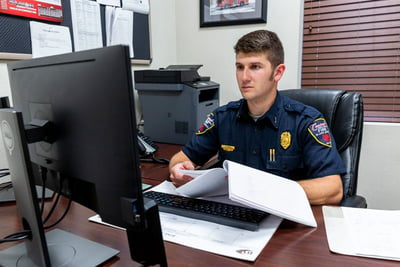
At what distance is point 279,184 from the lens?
2.81ft

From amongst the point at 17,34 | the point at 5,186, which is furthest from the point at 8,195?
the point at 17,34

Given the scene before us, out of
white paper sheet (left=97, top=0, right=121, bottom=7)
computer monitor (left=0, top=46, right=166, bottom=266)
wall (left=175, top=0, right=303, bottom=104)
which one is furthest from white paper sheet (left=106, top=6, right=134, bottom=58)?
computer monitor (left=0, top=46, right=166, bottom=266)

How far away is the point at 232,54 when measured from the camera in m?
2.13

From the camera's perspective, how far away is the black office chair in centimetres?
120

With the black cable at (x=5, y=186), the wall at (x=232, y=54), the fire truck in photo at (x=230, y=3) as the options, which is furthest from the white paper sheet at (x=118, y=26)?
the black cable at (x=5, y=186)

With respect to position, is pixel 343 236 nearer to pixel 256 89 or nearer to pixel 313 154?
pixel 313 154

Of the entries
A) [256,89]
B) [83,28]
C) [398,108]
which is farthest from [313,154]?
[83,28]

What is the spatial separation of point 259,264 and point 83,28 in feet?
4.96

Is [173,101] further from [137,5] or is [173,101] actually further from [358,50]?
[358,50]

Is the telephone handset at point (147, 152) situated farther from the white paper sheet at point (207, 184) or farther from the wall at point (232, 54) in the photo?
the wall at point (232, 54)

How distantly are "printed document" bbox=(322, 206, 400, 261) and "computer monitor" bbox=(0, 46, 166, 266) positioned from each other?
0.41m

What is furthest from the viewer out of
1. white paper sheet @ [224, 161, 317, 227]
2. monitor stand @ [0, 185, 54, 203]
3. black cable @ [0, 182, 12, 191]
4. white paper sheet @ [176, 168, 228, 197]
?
black cable @ [0, 182, 12, 191]

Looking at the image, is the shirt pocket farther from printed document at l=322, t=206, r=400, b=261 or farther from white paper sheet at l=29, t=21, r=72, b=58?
white paper sheet at l=29, t=21, r=72, b=58

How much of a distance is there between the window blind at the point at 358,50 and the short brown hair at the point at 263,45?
2.58 feet
